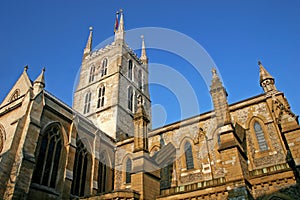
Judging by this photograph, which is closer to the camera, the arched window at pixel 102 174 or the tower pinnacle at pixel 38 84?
the tower pinnacle at pixel 38 84

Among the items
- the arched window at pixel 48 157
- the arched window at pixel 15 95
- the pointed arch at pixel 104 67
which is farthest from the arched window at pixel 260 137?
the pointed arch at pixel 104 67

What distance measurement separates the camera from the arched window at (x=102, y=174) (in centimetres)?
2245

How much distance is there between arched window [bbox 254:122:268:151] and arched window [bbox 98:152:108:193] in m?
13.6

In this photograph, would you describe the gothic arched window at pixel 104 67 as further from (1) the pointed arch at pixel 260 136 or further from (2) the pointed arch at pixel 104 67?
(1) the pointed arch at pixel 260 136

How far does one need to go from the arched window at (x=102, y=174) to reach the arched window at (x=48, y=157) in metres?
5.01

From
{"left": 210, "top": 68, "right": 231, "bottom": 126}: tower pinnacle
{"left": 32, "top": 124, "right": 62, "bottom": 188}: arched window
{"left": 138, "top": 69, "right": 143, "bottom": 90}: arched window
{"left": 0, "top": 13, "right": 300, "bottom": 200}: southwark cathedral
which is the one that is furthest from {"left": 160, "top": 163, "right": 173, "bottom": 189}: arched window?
{"left": 138, "top": 69, "right": 143, "bottom": 90}: arched window

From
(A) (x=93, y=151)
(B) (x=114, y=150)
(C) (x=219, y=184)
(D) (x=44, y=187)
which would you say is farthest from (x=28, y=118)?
(C) (x=219, y=184)

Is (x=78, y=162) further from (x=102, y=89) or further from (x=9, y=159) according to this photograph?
(x=102, y=89)

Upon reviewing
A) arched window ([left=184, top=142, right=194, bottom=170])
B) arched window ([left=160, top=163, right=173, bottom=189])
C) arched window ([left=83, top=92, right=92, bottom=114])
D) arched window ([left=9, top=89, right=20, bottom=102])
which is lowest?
arched window ([left=160, top=163, right=173, bottom=189])

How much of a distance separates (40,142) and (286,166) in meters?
15.9

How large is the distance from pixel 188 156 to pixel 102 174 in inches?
323

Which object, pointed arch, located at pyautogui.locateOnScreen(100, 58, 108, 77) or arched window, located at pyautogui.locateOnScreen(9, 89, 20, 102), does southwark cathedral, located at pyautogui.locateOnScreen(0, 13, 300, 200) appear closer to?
arched window, located at pyautogui.locateOnScreen(9, 89, 20, 102)

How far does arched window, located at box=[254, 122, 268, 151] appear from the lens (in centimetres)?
1803

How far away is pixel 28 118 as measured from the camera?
1738cm
